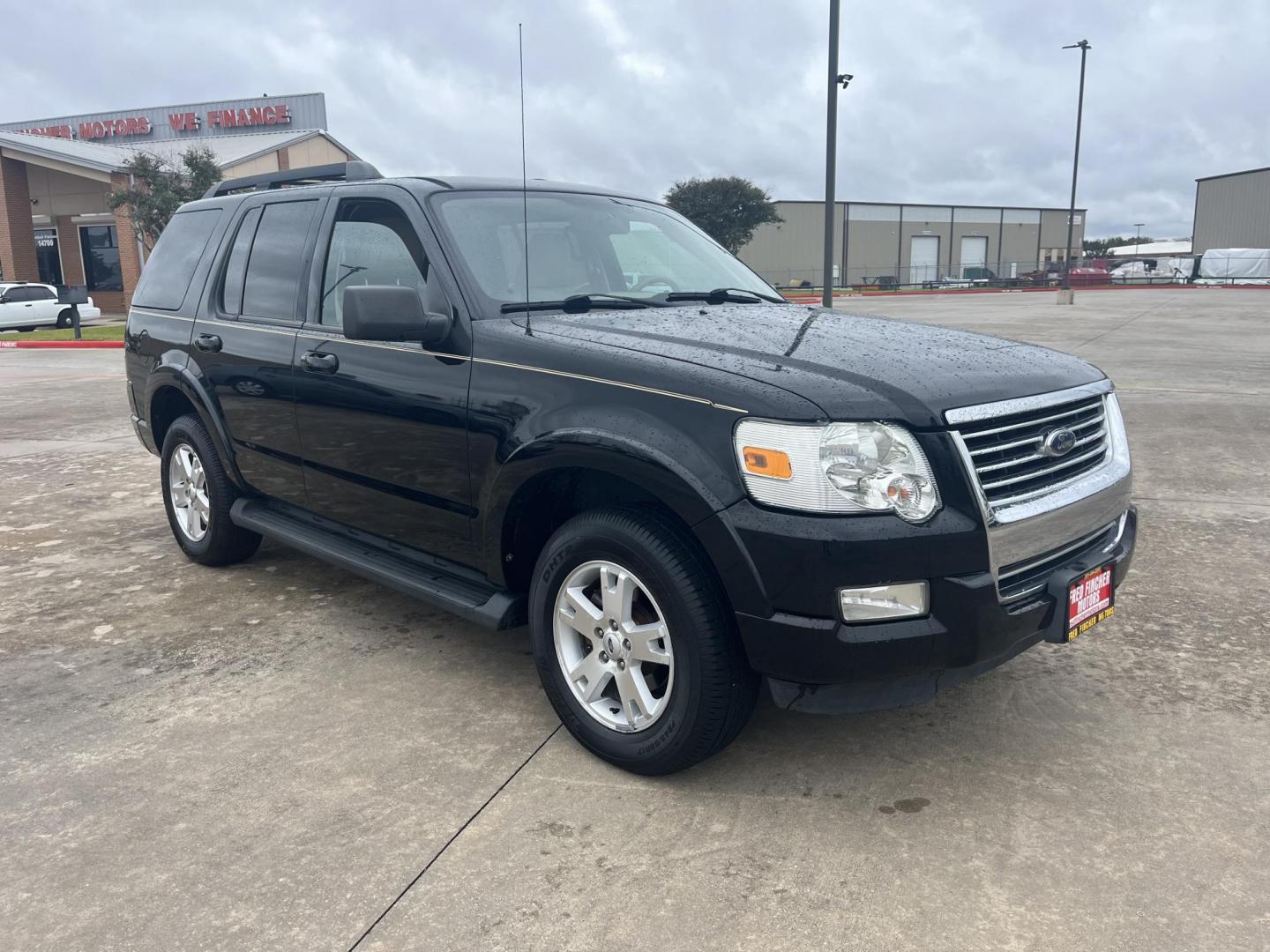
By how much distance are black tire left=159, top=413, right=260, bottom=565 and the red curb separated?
721 inches

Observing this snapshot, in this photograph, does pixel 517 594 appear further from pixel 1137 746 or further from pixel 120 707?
pixel 1137 746

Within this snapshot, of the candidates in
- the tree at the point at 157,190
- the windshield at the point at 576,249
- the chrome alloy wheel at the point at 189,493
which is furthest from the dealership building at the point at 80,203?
the windshield at the point at 576,249

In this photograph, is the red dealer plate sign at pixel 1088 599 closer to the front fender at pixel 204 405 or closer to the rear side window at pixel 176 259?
the front fender at pixel 204 405

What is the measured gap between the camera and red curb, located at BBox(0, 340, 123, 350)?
21.8 m

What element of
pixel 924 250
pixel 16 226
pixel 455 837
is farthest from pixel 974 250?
pixel 455 837

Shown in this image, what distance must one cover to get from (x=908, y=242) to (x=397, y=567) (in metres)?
80.6

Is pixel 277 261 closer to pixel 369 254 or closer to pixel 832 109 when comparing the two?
pixel 369 254

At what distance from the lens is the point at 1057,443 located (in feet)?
9.66

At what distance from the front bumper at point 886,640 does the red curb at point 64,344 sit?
71.9ft

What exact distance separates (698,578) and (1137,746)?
5.13 ft

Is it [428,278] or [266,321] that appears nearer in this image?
[428,278]

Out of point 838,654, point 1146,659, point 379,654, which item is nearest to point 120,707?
point 379,654

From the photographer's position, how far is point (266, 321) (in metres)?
4.45

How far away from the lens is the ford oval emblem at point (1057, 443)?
291 cm
